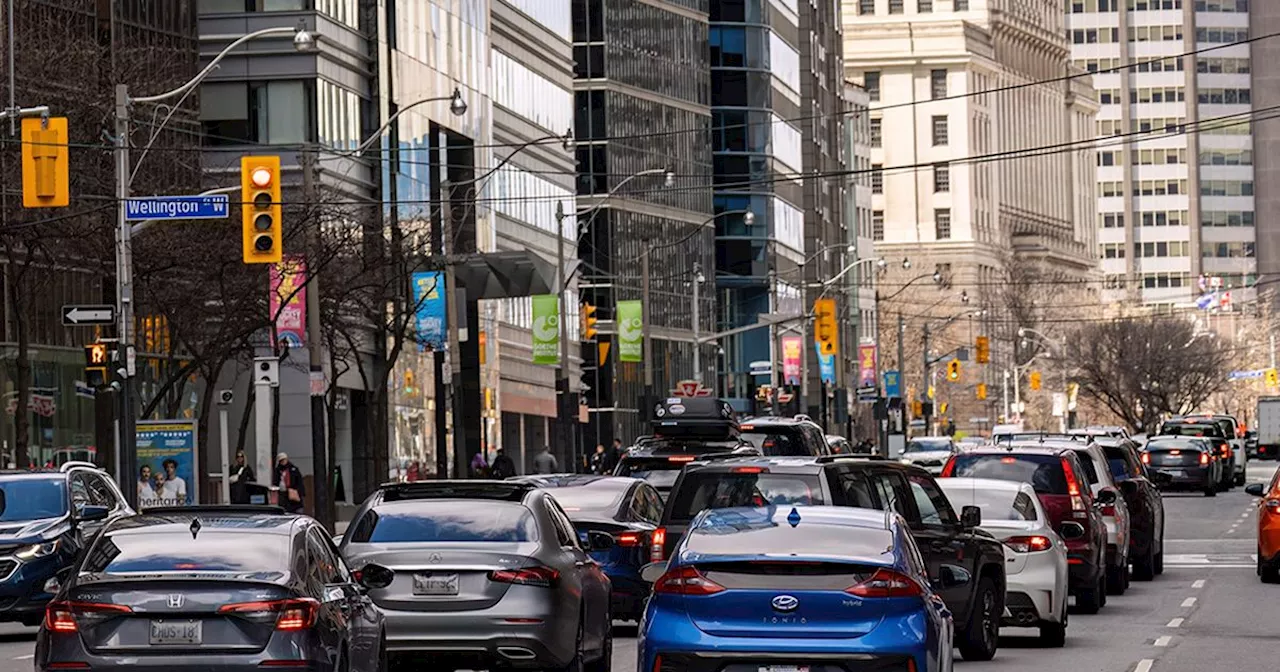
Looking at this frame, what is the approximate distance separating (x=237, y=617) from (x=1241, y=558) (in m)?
26.6

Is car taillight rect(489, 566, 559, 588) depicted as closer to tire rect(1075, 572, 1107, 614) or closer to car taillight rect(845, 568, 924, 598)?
car taillight rect(845, 568, 924, 598)

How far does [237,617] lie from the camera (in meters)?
14.0

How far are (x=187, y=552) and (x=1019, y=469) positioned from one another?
47.0ft

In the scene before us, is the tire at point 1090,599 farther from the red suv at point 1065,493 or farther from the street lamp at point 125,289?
the street lamp at point 125,289

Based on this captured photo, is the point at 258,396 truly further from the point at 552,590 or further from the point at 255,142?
the point at 552,590

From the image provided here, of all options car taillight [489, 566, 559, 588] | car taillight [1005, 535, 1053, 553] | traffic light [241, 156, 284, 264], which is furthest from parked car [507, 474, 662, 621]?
traffic light [241, 156, 284, 264]

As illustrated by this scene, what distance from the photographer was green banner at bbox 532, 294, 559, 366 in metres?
62.7

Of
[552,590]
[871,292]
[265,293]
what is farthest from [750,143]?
[552,590]

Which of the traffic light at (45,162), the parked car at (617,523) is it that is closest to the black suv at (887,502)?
the parked car at (617,523)

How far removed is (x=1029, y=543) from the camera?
22.8 m

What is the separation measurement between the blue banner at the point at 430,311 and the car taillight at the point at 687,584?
126 feet

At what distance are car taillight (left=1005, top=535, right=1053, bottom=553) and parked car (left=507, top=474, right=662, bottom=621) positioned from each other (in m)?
3.47

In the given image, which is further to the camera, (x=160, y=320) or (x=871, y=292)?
(x=871, y=292)

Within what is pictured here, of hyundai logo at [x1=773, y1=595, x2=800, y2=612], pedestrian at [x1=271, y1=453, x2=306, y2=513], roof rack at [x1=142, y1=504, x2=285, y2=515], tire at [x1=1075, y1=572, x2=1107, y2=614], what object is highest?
roof rack at [x1=142, y1=504, x2=285, y2=515]
